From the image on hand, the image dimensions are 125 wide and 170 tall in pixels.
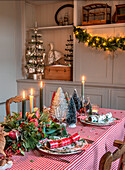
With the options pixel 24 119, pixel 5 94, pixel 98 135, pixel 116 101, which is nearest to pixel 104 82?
pixel 116 101

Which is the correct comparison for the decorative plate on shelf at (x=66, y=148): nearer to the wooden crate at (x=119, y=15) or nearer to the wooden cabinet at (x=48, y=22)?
the wooden crate at (x=119, y=15)

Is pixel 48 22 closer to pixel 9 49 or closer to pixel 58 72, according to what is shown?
pixel 9 49

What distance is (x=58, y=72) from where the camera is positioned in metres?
3.90

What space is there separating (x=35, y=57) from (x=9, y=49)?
48 centimetres

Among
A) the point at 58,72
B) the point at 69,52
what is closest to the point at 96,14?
the point at 69,52

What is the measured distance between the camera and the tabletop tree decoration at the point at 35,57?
3971 millimetres

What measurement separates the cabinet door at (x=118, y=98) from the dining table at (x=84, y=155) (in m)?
1.55

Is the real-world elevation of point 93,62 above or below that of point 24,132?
above

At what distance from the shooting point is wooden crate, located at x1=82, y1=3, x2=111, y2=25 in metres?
3.38

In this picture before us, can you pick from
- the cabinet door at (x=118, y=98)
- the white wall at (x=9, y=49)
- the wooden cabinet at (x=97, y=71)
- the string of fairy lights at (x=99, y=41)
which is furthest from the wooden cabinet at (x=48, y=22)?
the cabinet door at (x=118, y=98)

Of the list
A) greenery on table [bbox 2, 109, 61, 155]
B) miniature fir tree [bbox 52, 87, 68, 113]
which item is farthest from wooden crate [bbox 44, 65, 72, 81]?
greenery on table [bbox 2, 109, 61, 155]

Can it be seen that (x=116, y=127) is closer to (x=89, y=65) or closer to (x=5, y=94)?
(x=89, y=65)

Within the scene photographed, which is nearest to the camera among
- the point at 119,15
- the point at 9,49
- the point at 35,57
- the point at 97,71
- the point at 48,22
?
the point at 119,15

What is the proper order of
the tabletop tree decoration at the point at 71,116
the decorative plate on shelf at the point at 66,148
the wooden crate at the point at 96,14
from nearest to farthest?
the decorative plate on shelf at the point at 66,148
the tabletop tree decoration at the point at 71,116
the wooden crate at the point at 96,14
